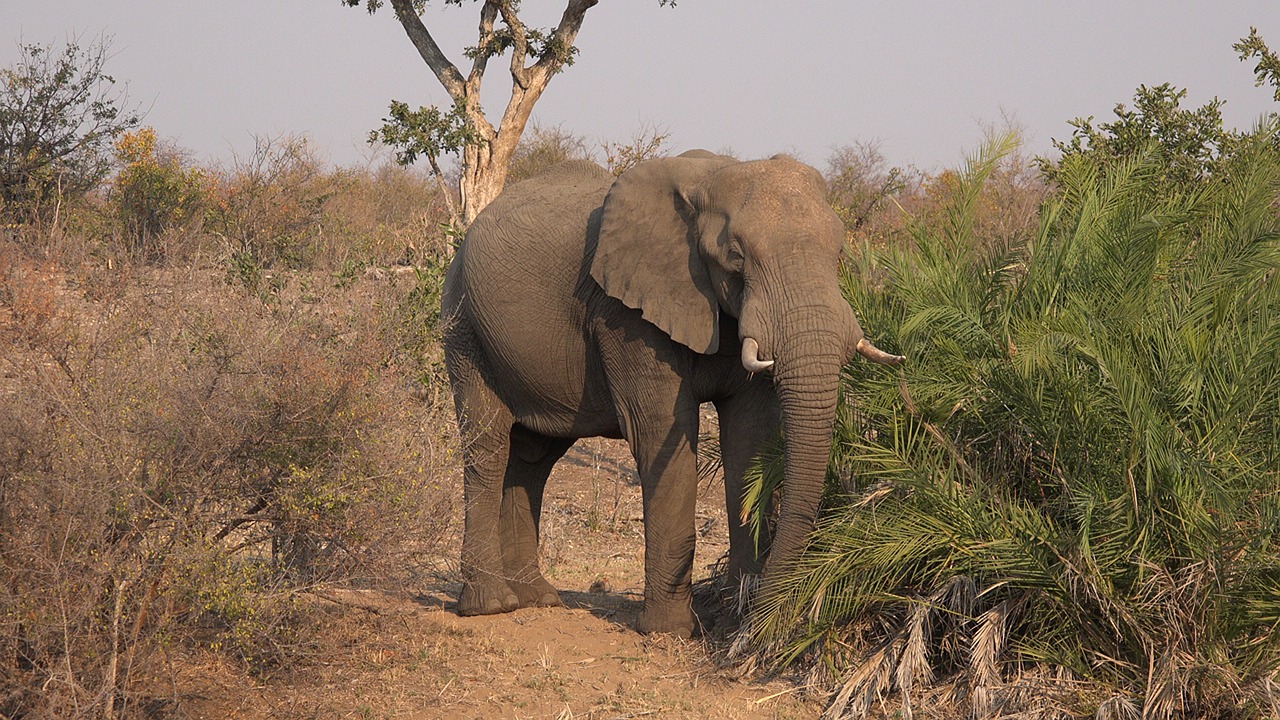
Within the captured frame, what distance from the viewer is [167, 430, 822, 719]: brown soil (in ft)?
21.3

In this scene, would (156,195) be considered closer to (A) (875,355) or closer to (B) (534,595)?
(B) (534,595)

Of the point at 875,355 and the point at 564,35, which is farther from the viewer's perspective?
the point at 564,35

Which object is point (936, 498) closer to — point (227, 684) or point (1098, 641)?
point (1098, 641)

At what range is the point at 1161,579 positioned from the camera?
220 inches

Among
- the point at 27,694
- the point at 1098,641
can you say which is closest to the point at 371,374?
the point at 27,694

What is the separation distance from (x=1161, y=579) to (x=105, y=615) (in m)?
4.48

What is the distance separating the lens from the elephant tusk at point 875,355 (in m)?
6.39

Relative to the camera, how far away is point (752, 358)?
651 cm

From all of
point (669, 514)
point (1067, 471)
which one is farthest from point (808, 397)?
point (669, 514)

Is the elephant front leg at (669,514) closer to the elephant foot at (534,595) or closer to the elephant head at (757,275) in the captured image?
the elephant head at (757,275)

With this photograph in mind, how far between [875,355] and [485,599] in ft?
11.0

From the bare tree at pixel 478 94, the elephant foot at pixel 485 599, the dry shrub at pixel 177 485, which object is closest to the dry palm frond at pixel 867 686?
the dry shrub at pixel 177 485

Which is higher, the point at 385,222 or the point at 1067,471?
the point at 385,222

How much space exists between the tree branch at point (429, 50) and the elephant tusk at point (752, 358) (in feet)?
46.0
